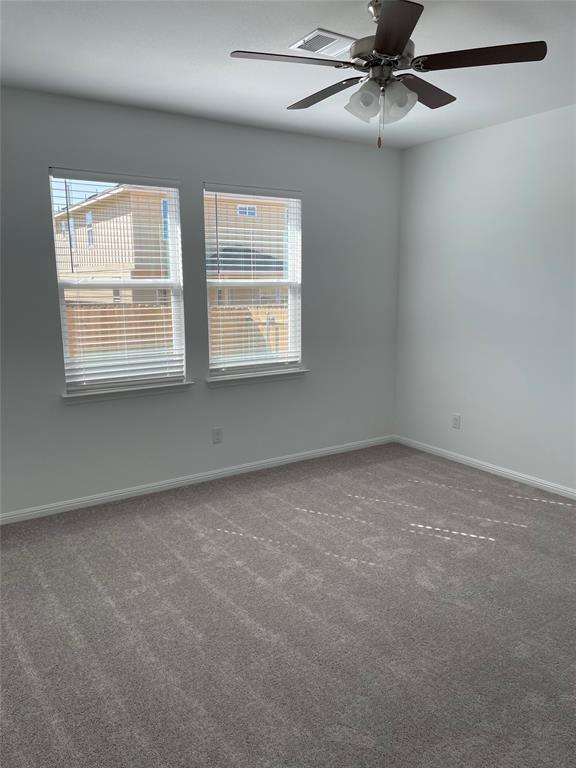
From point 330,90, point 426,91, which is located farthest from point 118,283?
point 426,91

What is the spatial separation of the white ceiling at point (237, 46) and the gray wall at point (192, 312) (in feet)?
0.86

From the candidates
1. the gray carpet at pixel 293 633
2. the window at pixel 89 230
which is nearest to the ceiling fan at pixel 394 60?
the window at pixel 89 230

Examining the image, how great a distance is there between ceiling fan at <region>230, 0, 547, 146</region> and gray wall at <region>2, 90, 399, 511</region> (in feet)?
5.10

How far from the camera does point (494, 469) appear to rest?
4262 millimetres

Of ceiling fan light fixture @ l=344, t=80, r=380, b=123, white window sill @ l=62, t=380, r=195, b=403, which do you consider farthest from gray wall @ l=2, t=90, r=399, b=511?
ceiling fan light fixture @ l=344, t=80, r=380, b=123

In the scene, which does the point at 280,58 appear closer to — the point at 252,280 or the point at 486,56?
the point at 486,56

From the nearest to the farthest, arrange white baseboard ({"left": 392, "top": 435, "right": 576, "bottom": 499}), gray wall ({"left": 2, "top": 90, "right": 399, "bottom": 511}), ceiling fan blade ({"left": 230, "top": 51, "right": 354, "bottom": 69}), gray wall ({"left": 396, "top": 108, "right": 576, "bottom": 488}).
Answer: ceiling fan blade ({"left": 230, "top": 51, "right": 354, "bottom": 69}), gray wall ({"left": 2, "top": 90, "right": 399, "bottom": 511}), gray wall ({"left": 396, "top": 108, "right": 576, "bottom": 488}), white baseboard ({"left": 392, "top": 435, "right": 576, "bottom": 499})

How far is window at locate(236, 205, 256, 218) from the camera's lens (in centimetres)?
402

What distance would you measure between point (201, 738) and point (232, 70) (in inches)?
117

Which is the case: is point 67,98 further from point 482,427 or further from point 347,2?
point 482,427

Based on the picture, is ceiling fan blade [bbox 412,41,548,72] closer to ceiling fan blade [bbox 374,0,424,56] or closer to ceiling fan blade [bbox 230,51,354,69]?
ceiling fan blade [bbox 374,0,424,56]

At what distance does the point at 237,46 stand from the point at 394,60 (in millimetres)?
872

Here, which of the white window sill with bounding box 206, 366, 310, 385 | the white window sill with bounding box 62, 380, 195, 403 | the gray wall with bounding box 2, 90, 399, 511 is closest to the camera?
the gray wall with bounding box 2, 90, 399, 511

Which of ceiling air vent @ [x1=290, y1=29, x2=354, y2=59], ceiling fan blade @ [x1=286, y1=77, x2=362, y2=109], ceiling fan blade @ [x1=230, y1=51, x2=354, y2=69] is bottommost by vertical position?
ceiling fan blade @ [x1=286, y1=77, x2=362, y2=109]
